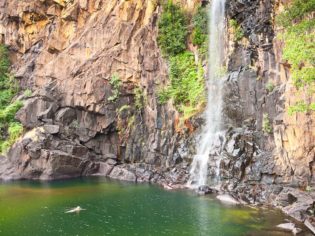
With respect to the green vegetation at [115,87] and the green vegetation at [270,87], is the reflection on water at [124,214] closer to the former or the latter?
the green vegetation at [270,87]

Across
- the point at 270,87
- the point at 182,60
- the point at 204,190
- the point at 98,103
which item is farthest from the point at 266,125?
the point at 98,103

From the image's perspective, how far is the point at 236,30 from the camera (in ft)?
128

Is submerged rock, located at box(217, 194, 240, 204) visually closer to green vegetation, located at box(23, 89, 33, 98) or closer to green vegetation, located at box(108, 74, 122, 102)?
green vegetation, located at box(108, 74, 122, 102)

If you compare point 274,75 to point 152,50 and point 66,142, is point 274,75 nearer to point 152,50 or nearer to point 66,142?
point 152,50

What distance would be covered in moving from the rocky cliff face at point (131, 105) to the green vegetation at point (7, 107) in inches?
50.0

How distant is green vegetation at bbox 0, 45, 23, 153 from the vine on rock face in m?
17.5

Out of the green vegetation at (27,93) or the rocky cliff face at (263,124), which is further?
the green vegetation at (27,93)

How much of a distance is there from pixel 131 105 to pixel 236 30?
1456cm

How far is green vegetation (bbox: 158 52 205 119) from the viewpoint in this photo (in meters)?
41.7

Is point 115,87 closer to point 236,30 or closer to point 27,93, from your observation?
point 27,93

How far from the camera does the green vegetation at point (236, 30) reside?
3862cm

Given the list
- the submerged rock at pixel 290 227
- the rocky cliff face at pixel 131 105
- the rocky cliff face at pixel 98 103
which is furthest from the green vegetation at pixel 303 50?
the rocky cliff face at pixel 98 103

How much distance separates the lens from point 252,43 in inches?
1476

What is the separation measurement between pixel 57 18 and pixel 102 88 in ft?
46.4
